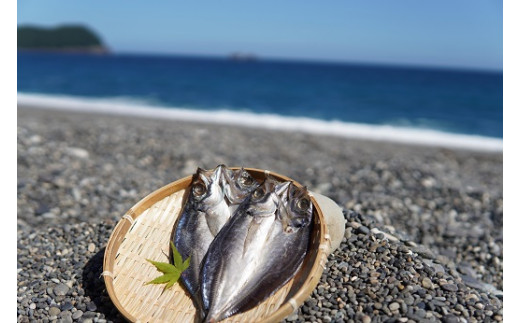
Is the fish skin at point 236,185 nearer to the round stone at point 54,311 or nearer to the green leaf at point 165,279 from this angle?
the green leaf at point 165,279

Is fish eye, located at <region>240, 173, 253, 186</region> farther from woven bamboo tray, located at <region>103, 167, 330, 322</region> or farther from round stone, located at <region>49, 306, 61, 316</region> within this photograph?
round stone, located at <region>49, 306, 61, 316</region>

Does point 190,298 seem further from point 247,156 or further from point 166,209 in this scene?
point 247,156

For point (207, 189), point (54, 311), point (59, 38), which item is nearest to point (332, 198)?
point (207, 189)

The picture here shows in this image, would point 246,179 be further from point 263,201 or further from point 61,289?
point 61,289

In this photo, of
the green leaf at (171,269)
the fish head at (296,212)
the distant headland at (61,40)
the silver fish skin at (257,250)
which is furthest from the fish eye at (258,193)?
the distant headland at (61,40)
